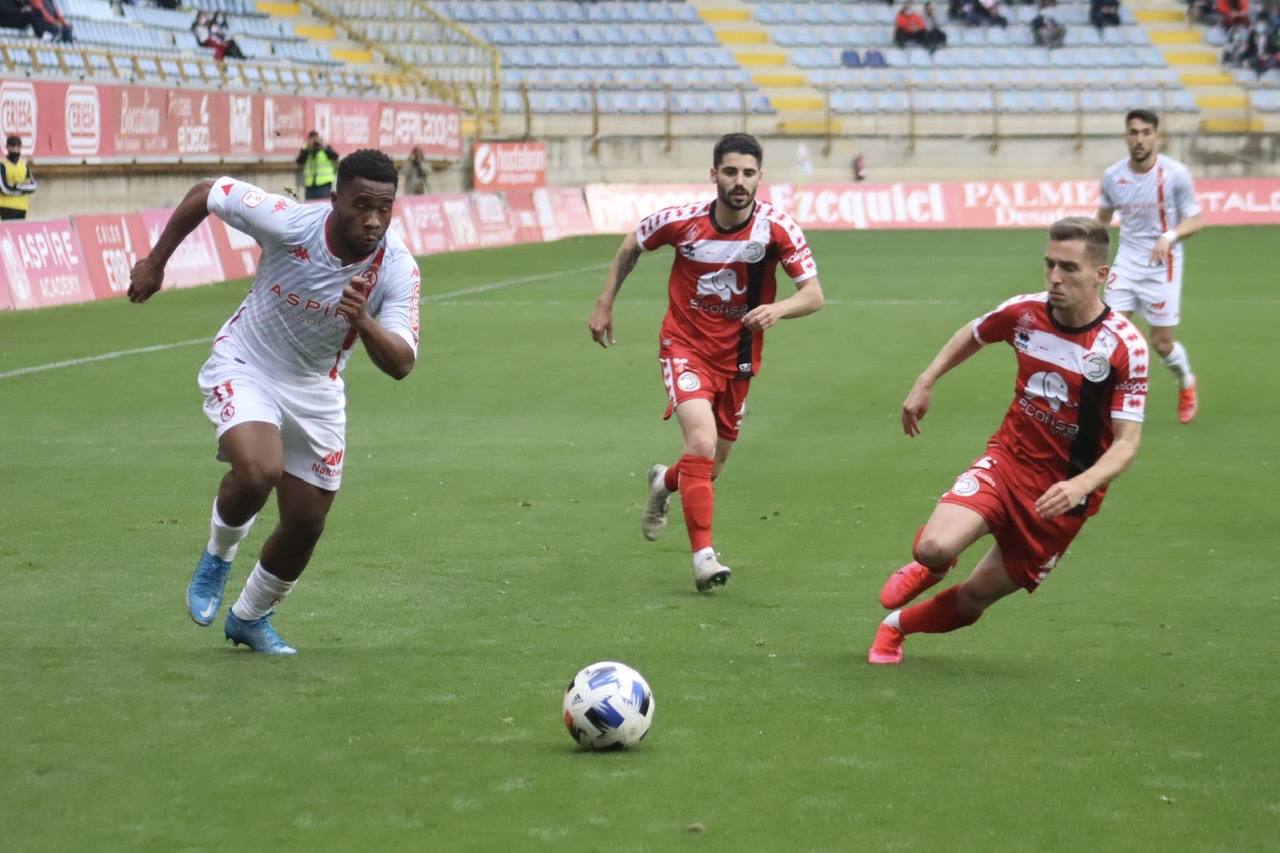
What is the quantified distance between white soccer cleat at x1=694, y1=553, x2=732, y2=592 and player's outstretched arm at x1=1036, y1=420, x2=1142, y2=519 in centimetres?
185

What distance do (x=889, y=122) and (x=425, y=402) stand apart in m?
31.0

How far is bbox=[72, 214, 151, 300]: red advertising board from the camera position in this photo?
2181cm

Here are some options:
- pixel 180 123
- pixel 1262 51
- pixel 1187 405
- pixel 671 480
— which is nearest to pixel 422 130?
pixel 180 123

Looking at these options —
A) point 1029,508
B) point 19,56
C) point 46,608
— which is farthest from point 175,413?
point 19,56

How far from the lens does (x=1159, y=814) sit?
16.4 ft

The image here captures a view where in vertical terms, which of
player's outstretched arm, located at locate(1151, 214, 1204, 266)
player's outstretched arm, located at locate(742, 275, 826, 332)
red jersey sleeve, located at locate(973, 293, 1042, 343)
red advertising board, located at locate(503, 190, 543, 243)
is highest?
red jersey sleeve, located at locate(973, 293, 1042, 343)

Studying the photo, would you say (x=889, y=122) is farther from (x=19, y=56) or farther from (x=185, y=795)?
(x=185, y=795)

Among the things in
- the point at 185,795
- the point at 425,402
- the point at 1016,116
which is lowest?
the point at 1016,116

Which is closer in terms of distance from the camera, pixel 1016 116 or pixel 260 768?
pixel 260 768

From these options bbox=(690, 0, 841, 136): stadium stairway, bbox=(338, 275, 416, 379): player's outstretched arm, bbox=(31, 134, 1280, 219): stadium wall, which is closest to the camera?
bbox=(338, 275, 416, 379): player's outstretched arm

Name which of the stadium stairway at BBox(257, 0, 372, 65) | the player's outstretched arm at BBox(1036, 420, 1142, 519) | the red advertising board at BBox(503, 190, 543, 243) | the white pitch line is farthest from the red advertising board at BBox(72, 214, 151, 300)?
the stadium stairway at BBox(257, 0, 372, 65)

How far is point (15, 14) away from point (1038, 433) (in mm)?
23693

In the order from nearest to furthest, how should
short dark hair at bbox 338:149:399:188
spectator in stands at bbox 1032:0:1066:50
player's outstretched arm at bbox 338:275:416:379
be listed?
player's outstretched arm at bbox 338:275:416:379 → short dark hair at bbox 338:149:399:188 → spectator in stands at bbox 1032:0:1066:50

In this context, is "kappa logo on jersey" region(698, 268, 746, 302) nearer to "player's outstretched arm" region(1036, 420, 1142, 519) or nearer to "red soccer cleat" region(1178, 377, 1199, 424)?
"player's outstretched arm" region(1036, 420, 1142, 519)
